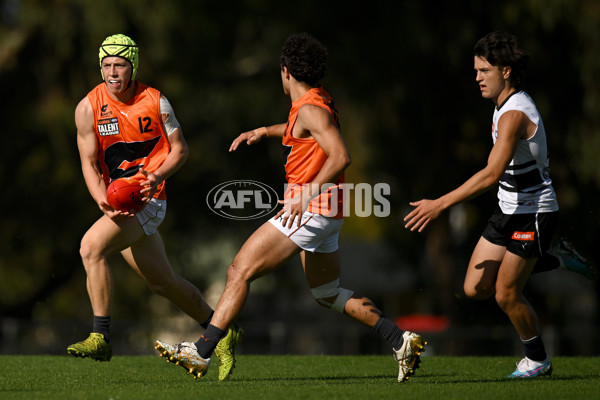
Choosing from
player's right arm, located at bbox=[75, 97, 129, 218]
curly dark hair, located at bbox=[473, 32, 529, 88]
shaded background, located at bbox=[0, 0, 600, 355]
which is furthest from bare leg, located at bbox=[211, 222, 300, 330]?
shaded background, located at bbox=[0, 0, 600, 355]

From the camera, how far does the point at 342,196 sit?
7.19 m

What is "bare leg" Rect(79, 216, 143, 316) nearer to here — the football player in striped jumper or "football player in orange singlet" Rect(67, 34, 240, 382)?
"football player in orange singlet" Rect(67, 34, 240, 382)

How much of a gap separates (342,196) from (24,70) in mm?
12956

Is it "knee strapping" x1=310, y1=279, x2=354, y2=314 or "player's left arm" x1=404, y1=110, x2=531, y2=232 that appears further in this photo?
"knee strapping" x1=310, y1=279, x2=354, y2=314

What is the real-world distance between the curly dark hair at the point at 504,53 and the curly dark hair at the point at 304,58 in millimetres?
1181

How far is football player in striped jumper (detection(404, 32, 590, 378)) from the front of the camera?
23.8 ft

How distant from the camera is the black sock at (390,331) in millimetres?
7266

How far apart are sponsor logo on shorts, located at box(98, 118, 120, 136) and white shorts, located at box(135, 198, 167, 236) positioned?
598 millimetres

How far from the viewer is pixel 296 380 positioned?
7.72 meters

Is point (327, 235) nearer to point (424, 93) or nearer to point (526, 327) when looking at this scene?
point (526, 327)

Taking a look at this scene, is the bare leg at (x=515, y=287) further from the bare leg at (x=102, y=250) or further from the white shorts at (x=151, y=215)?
the bare leg at (x=102, y=250)

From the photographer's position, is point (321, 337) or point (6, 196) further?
point (321, 337)


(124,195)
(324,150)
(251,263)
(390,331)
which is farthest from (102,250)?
(390,331)

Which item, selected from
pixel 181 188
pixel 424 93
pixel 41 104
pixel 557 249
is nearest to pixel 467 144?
pixel 424 93
